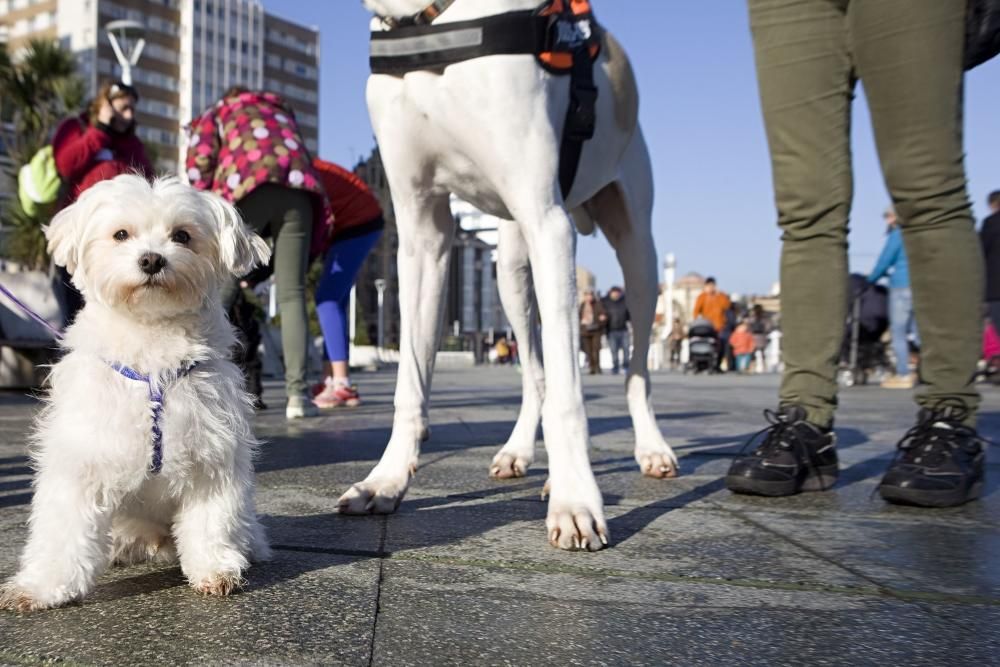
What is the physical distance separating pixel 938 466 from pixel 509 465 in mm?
1472

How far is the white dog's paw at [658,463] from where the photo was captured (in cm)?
371

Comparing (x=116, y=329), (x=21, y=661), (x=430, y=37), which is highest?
(x=430, y=37)

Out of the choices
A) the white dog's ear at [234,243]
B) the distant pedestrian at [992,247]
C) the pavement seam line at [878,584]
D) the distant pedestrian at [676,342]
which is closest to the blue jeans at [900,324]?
the distant pedestrian at [992,247]

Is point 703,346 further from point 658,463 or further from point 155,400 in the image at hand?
point 155,400

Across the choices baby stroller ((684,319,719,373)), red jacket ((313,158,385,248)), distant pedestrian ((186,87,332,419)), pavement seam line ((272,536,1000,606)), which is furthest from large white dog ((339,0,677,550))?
baby stroller ((684,319,719,373))

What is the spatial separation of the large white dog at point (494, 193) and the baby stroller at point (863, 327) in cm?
1223

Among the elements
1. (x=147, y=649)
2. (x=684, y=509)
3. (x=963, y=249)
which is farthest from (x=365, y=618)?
(x=963, y=249)

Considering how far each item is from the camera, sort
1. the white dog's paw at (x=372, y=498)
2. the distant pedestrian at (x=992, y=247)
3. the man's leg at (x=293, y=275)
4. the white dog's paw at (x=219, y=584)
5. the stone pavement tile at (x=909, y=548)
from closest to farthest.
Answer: the white dog's paw at (x=219, y=584)
the stone pavement tile at (x=909, y=548)
the white dog's paw at (x=372, y=498)
the man's leg at (x=293, y=275)
the distant pedestrian at (x=992, y=247)

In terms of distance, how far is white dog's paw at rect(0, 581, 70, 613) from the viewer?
6.06ft

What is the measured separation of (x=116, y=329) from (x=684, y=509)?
1699 millimetres

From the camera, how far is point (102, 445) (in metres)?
1.98

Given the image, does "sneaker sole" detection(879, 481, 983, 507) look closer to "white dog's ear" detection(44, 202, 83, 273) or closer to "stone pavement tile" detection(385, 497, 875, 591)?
"stone pavement tile" detection(385, 497, 875, 591)

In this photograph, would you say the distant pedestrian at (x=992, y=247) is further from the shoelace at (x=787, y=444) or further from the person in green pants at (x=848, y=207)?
the shoelace at (x=787, y=444)

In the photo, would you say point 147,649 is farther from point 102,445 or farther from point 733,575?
point 733,575
